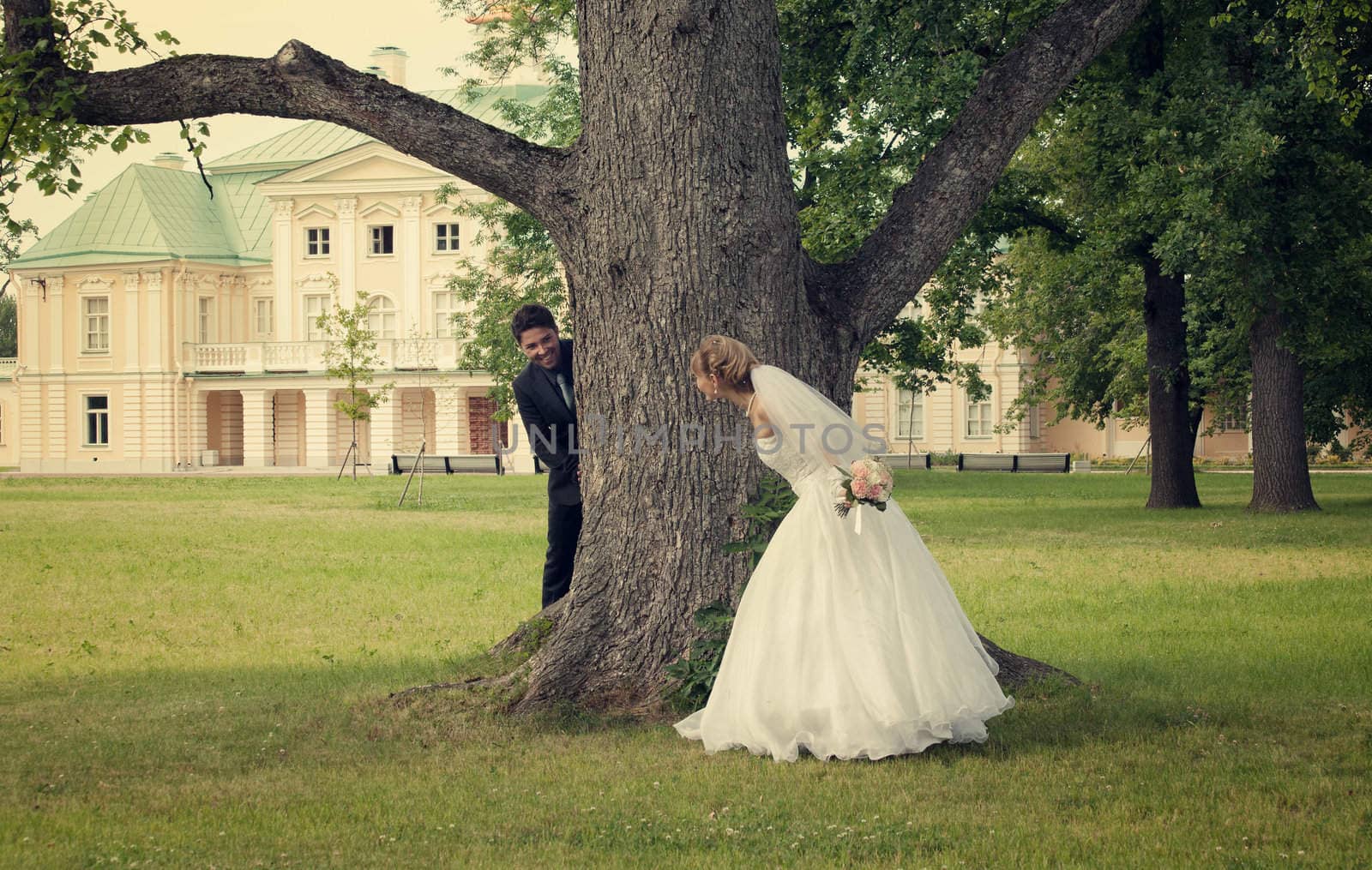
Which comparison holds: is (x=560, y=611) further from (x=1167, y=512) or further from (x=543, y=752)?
(x=1167, y=512)

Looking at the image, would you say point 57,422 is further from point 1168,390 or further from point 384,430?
point 1168,390

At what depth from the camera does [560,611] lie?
7.81m

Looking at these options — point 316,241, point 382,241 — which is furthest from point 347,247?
point 316,241

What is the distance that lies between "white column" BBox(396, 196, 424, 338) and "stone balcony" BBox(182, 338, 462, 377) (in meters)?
1.65

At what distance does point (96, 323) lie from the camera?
58406 millimetres

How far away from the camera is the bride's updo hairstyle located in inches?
261

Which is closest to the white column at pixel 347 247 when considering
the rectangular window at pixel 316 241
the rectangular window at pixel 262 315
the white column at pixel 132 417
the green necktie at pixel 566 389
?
the rectangular window at pixel 316 241

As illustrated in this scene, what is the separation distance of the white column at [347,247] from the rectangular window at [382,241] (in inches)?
31.5

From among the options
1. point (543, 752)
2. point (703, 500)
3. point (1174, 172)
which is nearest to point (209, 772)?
point (543, 752)

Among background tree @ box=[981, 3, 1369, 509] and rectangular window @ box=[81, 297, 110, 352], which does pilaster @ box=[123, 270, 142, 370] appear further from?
background tree @ box=[981, 3, 1369, 509]

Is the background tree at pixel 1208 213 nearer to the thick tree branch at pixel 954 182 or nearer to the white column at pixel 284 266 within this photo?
the thick tree branch at pixel 954 182

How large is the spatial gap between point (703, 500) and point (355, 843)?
2777 millimetres

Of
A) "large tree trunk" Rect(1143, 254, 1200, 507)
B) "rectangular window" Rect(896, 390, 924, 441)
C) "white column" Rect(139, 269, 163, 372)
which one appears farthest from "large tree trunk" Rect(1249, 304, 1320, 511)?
"white column" Rect(139, 269, 163, 372)

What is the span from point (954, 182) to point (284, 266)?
53603 millimetres
